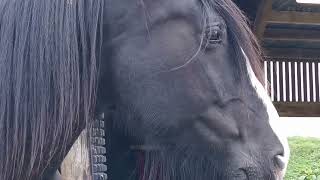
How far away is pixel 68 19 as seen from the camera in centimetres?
185

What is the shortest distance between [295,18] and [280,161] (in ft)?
9.71

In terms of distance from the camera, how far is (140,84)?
1.87 m

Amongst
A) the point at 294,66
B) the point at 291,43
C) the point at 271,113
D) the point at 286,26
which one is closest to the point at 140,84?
the point at 271,113

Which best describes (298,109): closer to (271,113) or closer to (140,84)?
(271,113)

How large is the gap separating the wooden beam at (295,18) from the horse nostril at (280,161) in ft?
9.39

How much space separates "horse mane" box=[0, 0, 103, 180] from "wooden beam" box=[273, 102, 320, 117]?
3621 millimetres

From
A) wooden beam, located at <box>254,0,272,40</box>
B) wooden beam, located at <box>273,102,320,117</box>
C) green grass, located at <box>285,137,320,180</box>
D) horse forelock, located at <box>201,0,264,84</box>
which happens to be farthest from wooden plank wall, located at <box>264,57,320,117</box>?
green grass, located at <box>285,137,320,180</box>

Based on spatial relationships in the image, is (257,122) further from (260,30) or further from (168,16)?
(260,30)

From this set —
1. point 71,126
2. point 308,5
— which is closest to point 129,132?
point 71,126

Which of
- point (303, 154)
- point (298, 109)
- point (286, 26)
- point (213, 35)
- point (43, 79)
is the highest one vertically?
point (286, 26)

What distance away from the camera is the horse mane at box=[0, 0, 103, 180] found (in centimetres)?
179

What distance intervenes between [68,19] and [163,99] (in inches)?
12.7

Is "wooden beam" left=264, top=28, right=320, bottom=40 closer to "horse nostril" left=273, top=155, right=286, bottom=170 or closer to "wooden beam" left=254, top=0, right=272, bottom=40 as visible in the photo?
"wooden beam" left=254, top=0, right=272, bottom=40

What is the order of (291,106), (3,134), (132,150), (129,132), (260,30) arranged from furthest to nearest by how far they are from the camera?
(291,106)
(260,30)
(132,150)
(129,132)
(3,134)
